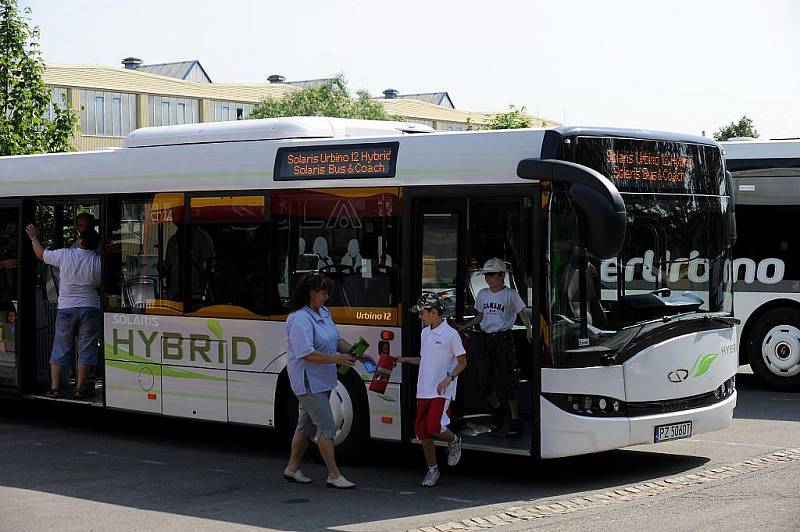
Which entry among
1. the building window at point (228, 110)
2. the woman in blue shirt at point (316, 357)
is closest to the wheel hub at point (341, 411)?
the woman in blue shirt at point (316, 357)

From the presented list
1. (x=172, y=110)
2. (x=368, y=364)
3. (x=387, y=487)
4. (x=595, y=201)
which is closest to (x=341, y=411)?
(x=368, y=364)

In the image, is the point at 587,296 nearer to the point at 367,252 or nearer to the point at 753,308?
the point at 367,252

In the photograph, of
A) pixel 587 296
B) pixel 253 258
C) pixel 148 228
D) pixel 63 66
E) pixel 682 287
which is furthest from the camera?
pixel 63 66

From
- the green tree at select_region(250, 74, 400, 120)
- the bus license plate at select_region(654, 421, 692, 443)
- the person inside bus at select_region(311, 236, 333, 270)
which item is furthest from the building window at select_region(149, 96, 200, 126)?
the bus license plate at select_region(654, 421, 692, 443)

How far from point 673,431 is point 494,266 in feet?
6.88

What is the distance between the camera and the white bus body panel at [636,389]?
10.3 metres

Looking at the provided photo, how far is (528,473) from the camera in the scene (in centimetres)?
1131

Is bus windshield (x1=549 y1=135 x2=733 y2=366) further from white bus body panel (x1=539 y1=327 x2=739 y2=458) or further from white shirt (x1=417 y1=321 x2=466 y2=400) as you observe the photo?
white shirt (x1=417 y1=321 x2=466 y2=400)

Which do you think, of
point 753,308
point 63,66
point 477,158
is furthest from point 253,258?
point 63,66

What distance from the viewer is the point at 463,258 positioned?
37.6 feet

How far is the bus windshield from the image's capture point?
1032 cm

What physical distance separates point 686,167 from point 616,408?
7.70 ft

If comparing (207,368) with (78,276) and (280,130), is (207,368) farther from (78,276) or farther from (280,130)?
(280,130)

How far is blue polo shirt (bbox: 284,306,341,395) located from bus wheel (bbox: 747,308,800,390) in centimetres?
876
